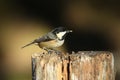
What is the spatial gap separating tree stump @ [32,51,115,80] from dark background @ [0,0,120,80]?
497 cm

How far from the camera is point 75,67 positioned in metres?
4.63

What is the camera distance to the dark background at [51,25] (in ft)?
32.6

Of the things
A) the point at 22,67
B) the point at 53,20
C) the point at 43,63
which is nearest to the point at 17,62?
the point at 22,67

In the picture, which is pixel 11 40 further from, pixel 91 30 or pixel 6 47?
pixel 91 30

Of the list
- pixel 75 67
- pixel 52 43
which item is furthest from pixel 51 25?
pixel 75 67

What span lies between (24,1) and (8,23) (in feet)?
1.44

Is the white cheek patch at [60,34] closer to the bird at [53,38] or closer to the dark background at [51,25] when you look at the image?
the bird at [53,38]

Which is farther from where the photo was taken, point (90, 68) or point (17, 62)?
point (17, 62)

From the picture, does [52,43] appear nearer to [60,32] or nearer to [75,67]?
[60,32]

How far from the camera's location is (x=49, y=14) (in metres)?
10.1

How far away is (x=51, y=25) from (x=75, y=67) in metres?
5.51

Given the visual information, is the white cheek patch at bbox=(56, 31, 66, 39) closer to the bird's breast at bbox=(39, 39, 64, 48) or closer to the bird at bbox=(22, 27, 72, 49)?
the bird at bbox=(22, 27, 72, 49)

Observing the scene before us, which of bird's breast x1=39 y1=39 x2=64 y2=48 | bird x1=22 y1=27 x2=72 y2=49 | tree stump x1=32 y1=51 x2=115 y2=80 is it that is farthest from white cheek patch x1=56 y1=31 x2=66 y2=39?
tree stump x1=32 y1=51 x2=115 y2=80

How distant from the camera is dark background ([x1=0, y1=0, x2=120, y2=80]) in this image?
9922 millimetres
